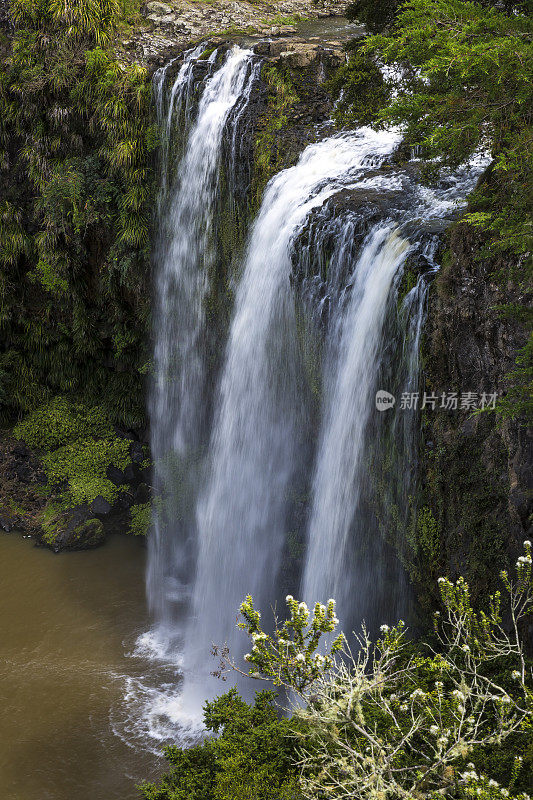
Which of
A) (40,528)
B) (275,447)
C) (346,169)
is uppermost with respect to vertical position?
(346,169)

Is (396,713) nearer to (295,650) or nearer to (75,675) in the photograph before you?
(295,650)

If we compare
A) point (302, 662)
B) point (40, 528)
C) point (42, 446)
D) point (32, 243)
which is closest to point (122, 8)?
point (32, 243)

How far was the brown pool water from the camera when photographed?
9141 millimetres

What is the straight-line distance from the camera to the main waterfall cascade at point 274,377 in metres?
8.40

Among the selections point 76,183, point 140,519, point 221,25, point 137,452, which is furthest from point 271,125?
point 140,519

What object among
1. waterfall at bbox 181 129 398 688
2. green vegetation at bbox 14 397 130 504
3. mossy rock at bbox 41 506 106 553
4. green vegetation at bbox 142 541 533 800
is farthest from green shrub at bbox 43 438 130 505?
green vegetation at bbox 142 541 533 800

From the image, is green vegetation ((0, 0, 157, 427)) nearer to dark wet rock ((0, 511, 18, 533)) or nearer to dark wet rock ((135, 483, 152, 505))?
dark wet rock ((135, 483, 152, 505))

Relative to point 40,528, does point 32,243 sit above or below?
above

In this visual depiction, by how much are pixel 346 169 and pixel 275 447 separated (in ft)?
A: 14.0

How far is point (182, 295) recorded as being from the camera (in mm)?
13242

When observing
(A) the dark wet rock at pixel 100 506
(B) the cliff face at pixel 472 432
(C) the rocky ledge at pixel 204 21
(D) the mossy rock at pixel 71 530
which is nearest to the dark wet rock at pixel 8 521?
(D) the mossy rock at pixel 71 530

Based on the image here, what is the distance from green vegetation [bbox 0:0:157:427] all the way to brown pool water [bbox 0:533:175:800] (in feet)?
11.7

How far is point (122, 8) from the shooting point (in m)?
14.7

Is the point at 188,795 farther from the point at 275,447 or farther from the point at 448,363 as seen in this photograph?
the point at 275,447
